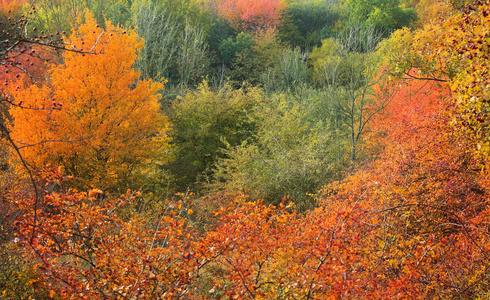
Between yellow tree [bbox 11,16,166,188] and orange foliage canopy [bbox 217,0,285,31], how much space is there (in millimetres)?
30843

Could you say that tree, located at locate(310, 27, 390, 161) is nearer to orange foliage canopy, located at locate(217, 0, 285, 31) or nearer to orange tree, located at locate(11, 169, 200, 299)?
orange tree, located at locate(11, 169, 200, 299)

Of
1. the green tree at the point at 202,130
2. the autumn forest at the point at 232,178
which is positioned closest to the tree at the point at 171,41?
the autumn forest at the point at 232,178

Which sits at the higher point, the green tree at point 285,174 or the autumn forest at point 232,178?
the autumn forest at point 232,178

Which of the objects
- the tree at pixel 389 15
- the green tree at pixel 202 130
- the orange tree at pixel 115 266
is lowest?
the green tree at pixel 202 130

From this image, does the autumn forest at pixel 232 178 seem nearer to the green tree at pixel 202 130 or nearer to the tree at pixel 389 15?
the green tree at pixel 202 130

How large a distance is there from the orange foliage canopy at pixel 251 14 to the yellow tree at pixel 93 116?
30843 millimetres

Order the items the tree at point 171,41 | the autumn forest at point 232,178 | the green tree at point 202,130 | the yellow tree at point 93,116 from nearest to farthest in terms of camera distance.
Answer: the autumn forest at point 232,178 < the yellow tree at point 93,116 < the green tree at point 202,130 < the tree at point 171,41

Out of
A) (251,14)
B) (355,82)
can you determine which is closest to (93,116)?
(355,82)

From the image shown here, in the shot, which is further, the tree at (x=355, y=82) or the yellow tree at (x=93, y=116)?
the tree at (x=355, y=82)

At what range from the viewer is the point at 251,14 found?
42844mm

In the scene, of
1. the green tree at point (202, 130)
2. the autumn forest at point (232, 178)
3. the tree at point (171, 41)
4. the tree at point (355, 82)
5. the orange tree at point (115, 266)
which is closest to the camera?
the orange tree at point (115, 266)

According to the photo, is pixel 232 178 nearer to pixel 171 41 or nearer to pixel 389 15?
pixel 171 41

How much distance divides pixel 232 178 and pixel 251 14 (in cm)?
3388

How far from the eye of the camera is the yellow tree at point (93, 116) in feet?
38.8
